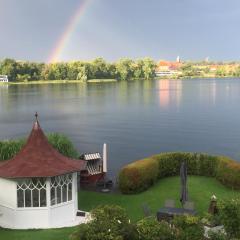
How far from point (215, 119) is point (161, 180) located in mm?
57181

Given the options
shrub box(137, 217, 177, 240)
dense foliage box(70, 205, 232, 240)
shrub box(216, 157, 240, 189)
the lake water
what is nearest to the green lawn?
shrub box(216, 157, 240, 189)

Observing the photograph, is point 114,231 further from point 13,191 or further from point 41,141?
point 41,141

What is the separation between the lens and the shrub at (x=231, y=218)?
16.2 meters

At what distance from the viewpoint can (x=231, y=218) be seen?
53.3 ft

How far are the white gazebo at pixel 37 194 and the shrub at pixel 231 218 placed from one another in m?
8.38

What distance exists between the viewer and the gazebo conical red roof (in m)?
21.5

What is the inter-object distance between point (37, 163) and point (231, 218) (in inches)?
398

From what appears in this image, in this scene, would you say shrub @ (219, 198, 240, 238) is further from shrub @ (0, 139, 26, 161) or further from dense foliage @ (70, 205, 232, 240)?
shrub @ (0, 139, 26, 161)

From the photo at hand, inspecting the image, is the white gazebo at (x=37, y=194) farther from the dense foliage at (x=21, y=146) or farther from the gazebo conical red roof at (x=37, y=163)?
the dense foliage at (x=21, y=146)

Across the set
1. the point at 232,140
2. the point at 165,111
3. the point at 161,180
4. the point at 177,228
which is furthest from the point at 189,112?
the point at 177,228

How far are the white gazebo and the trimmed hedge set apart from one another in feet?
17.9

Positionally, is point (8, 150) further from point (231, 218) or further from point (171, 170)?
point (231, 218)

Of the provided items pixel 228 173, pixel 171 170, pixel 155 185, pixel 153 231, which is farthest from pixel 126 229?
pixel 171 170

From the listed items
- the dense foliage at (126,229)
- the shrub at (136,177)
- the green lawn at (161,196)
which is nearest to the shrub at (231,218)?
the dense foliage at (126,229)
